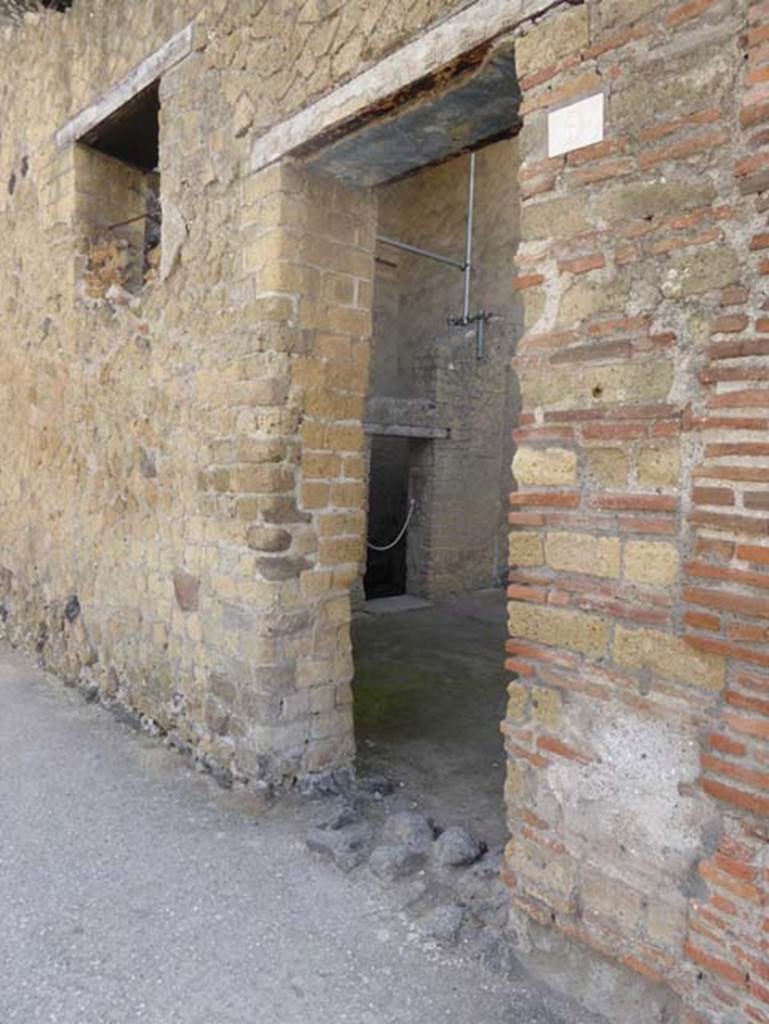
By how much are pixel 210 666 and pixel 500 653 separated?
3.34 metres

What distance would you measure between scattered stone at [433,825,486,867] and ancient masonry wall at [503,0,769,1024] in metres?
0.51

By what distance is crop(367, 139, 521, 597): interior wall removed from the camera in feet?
29.0

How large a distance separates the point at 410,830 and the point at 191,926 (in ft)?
2.92

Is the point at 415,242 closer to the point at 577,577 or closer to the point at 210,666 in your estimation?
the point at 210,666

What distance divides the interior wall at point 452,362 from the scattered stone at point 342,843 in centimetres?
555

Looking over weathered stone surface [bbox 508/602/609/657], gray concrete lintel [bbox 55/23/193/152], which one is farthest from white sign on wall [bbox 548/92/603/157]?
gray concrete lintel [bbox 55/23/193/152]

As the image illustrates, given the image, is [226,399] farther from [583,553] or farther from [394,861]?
[394,861]

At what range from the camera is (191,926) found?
2.31m

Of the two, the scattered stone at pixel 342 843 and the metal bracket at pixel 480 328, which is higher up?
the metal bracket at pixel 480 328

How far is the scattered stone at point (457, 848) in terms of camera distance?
264 centimetres

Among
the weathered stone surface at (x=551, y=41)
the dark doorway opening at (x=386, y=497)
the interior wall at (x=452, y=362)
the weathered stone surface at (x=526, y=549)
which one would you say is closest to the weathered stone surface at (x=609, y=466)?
the weathered stone surface at (x=526, y=549)

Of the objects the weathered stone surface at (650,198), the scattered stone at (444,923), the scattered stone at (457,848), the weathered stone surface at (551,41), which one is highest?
the weathered stone surface at (551,41)

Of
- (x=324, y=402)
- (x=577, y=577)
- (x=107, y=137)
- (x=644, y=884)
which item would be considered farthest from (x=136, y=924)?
(x=107, y=137)

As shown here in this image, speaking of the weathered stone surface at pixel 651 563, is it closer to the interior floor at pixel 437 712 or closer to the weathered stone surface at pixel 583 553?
the weathered stone surface at pixel 583 553
